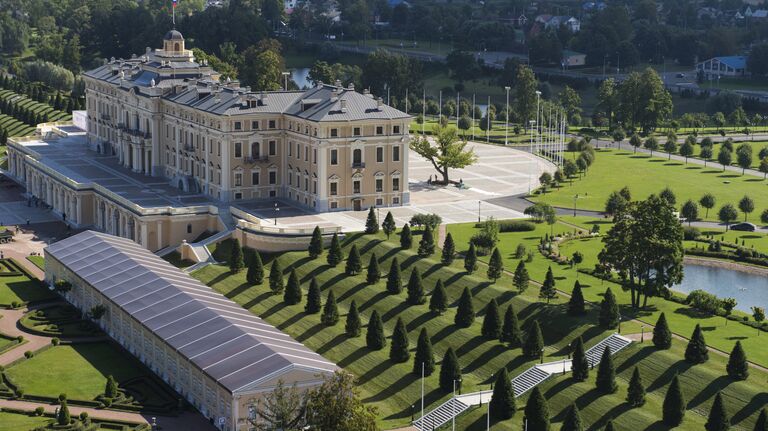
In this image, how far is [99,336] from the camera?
90625mm

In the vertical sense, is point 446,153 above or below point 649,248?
above

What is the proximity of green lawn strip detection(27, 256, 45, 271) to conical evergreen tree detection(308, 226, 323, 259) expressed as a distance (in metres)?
21.4

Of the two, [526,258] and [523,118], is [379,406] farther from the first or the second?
[523,118]

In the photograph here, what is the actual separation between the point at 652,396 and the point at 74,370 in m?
33.6

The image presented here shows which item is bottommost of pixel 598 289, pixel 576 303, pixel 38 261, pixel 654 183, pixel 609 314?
pixel 38 261

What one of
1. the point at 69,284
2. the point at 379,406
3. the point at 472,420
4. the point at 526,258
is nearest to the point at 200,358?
the point at 379,406

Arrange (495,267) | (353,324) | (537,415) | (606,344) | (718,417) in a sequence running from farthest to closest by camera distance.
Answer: (495,267)
(353,324)
(606,344)
(537,415)
(718,417)

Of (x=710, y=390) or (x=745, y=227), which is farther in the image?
(x=745, y=227)

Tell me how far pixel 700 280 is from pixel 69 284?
4390 cm

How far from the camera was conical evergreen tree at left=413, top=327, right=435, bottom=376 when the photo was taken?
7944 cm

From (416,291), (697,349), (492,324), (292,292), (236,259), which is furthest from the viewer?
(236,259)

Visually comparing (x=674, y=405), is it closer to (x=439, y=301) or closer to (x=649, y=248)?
(x=649, y=248)

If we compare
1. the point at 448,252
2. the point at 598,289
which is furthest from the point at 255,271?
the point at 598,289

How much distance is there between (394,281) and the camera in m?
92.6
